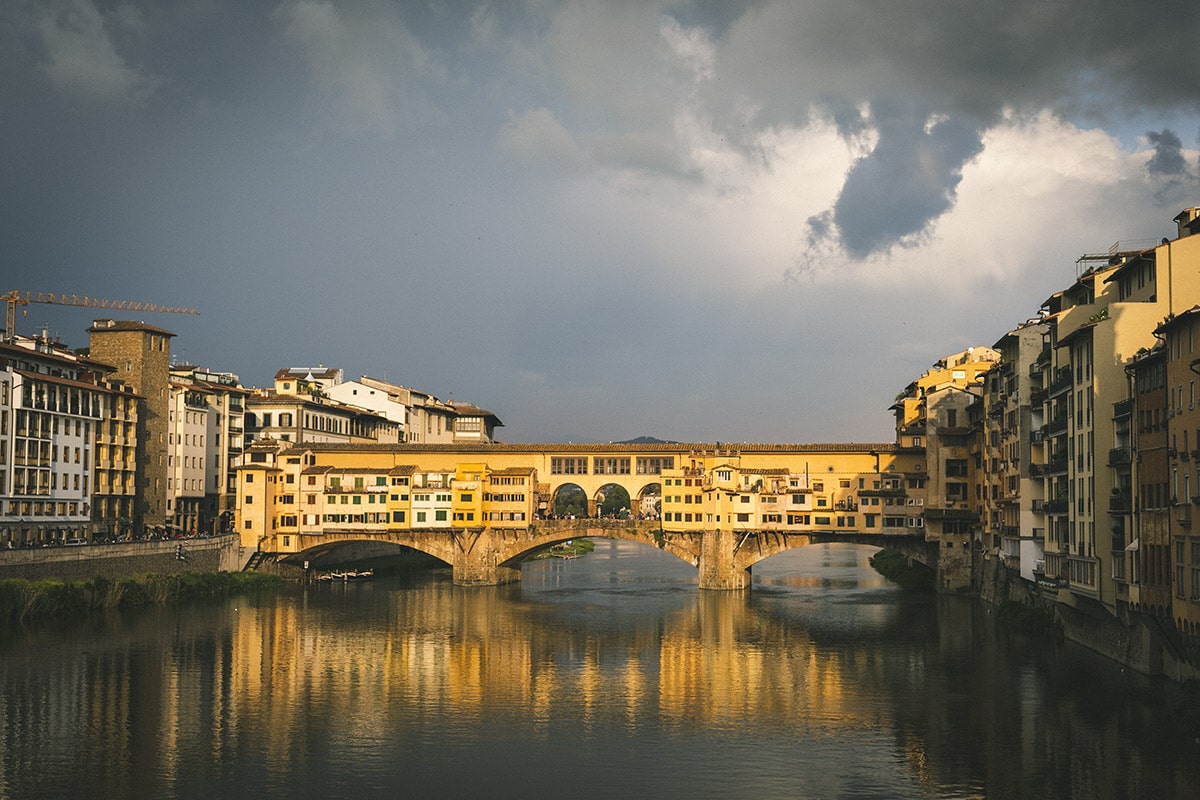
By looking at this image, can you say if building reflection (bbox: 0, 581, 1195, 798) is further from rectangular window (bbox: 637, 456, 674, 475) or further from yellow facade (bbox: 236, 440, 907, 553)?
rectangular window (bbox: 637, 456, 674, 475)

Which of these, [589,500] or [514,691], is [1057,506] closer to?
[514,691]

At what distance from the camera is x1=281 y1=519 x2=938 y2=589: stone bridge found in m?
79.7

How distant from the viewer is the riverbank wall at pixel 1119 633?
3622cm

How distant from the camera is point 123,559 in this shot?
220 ft

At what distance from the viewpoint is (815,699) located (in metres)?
42.8

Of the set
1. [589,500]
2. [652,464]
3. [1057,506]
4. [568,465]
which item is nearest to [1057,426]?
[1057,506]

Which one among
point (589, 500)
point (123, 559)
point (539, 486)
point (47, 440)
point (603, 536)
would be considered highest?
point (47, 440)

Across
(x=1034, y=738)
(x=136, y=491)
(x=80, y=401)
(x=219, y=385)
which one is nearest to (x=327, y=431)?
(x=219, y=385)

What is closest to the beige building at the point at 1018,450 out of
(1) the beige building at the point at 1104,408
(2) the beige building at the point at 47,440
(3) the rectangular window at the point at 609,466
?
(1) the beige building at the point at 1104,408

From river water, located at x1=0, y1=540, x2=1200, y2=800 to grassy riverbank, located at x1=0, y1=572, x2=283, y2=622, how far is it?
2.03 metres

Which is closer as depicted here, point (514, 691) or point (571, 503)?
point (514, 691)

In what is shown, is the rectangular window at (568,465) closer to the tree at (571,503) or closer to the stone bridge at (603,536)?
the stone bridge at (603,536)

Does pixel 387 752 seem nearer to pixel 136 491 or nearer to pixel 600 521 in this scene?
pixel 600 521

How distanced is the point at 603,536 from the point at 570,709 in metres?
39.9
